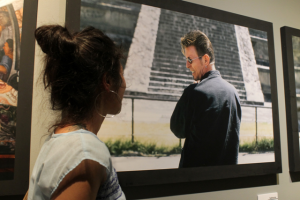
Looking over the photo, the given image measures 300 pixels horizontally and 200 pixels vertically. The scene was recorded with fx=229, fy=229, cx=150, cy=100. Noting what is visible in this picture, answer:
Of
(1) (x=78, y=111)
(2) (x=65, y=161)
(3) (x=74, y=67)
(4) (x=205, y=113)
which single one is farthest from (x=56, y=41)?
(4) (x=205, y=113)

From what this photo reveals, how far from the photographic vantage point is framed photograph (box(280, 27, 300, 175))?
124 centimetres

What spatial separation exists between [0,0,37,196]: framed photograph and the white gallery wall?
3 cm

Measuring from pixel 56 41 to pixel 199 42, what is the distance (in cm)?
72

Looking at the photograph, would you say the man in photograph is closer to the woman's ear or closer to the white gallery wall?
the white gallery wall

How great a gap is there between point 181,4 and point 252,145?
770 millimetres

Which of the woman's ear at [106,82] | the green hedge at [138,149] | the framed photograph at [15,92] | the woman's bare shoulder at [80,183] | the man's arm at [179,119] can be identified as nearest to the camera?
the woman's bare shoulder at [80,183]

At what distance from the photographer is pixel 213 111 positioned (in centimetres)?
105

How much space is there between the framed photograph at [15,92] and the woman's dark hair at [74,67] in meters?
0.27

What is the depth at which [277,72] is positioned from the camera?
1296 millimetres

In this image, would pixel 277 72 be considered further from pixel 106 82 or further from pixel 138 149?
pixel 106 82

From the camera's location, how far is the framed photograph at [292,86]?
124cm

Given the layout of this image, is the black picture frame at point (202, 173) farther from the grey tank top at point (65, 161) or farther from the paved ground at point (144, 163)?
the grey tank top at point (65, 161)

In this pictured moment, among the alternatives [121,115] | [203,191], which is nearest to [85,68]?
[121,115]

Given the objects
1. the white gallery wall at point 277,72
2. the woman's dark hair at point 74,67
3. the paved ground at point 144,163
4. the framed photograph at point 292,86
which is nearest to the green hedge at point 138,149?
the paved ground at point 144,163
